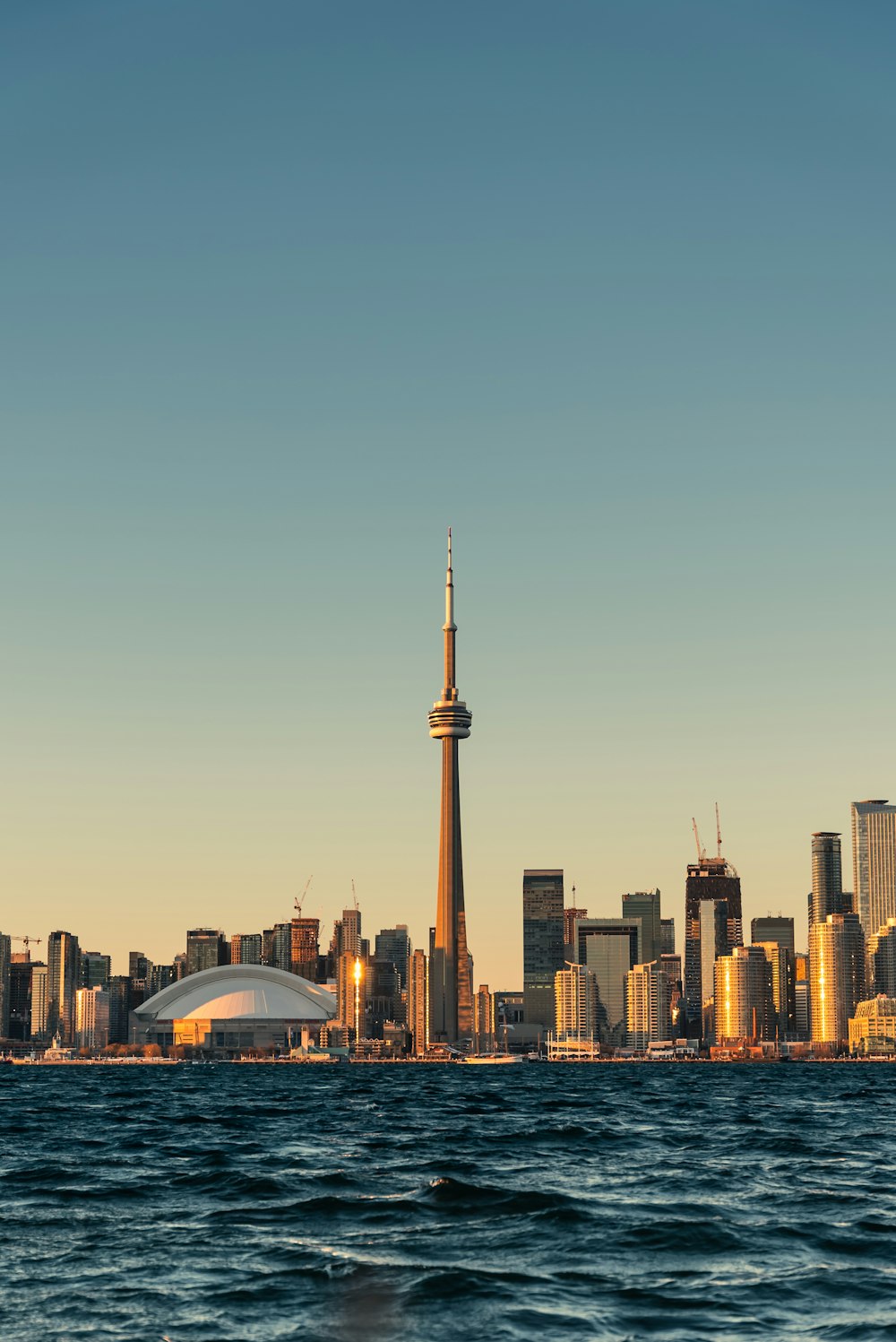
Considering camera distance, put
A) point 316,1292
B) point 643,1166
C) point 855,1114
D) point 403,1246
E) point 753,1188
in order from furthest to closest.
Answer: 1. point 855,1114
2. point 643,1166
3. point 753,1188
4. point 403,1246
5. point 316,1292

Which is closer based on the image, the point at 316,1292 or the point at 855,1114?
the point at 316,1292

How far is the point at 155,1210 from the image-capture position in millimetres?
45344

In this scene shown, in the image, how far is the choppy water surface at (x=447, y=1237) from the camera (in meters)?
29.2

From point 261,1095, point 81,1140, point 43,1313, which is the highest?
point 43,1313

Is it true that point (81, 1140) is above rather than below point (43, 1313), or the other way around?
below

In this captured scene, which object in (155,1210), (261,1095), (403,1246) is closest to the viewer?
(403,1246)

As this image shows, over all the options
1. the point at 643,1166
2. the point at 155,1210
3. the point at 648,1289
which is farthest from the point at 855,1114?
the point at 648,1289

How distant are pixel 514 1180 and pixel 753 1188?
8.11 metres

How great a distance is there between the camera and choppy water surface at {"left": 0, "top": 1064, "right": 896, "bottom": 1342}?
29172mm

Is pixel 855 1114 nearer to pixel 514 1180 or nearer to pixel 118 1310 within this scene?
pixel 514 1180

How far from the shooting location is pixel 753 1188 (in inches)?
2025

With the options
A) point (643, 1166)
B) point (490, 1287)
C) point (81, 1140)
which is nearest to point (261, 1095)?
point (81, 1140)

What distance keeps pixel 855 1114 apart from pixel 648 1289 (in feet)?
294

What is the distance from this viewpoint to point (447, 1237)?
129ft
